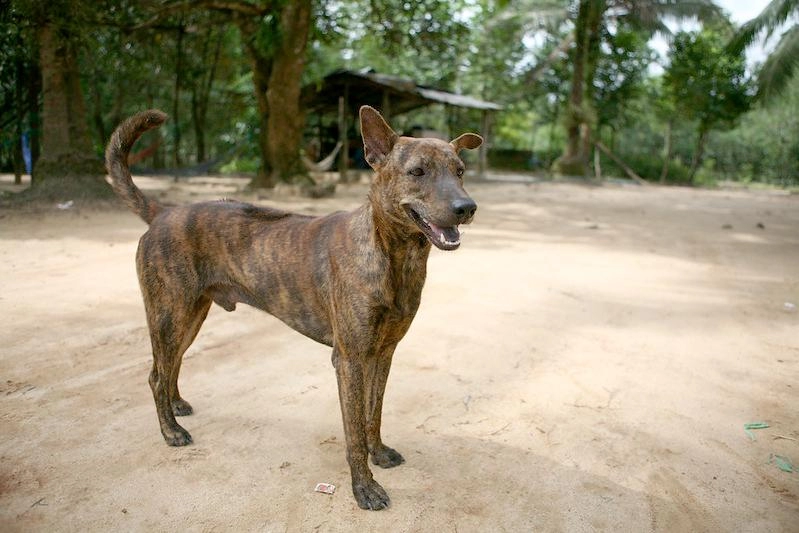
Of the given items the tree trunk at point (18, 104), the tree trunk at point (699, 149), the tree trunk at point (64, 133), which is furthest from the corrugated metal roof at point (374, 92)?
the tree trunk at point (699, 149)

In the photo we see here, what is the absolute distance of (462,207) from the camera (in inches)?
87.3

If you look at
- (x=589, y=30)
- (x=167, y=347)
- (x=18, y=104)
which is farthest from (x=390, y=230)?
(x=589, y=30)

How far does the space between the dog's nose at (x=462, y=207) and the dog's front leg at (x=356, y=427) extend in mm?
725

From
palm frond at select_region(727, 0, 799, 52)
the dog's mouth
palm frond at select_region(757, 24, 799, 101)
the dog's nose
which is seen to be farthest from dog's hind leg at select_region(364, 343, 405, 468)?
palm frond at select_region(757, 24, 799, 101)

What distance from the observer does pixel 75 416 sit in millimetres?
2988

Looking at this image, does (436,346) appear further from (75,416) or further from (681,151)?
(681,151)

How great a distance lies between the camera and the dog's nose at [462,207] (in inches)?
87.4

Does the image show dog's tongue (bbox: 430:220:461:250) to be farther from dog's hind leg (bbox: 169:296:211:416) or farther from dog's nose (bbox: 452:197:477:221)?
dog's hind leg (bbox: 169:296:211:416)

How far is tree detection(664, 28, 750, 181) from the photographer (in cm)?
2234

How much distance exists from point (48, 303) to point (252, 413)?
8.09ft

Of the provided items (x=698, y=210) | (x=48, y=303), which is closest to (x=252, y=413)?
(x=48, y=303)

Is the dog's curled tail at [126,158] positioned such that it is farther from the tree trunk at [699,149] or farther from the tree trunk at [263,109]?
the tree trunk at [699,149]

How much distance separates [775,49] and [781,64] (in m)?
1.02

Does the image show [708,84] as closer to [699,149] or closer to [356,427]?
[699,149]
